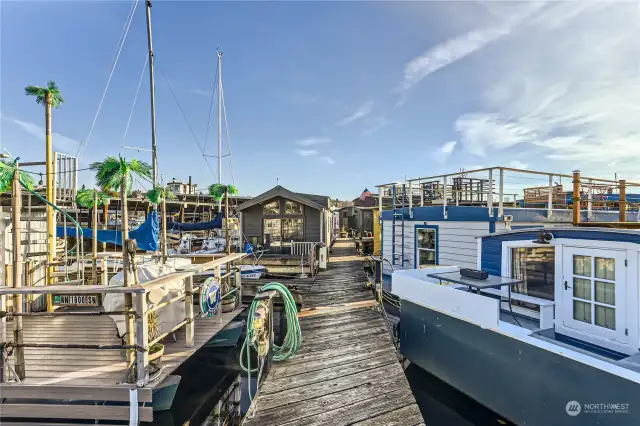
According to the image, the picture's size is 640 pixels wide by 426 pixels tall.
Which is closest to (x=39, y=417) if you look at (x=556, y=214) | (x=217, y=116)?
(x=556, y=214)

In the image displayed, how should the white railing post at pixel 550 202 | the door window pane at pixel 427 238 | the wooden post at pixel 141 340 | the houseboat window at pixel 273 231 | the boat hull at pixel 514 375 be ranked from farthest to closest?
the houseboat window at pixel 273 231 < the door window pane at pixel 427 238 < the white railing post at pixel 550 202 < the wooden post at pixel 141 340 < the boat hull at pixel 514 375

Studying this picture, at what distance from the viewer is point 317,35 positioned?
11.8 m

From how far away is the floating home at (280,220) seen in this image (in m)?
14.6

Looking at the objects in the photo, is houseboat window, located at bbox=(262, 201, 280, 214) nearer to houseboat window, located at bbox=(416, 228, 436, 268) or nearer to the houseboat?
houseboat window, located at bbox=(416, 228, 436, 268)

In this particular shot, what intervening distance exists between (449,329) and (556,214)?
6.27 m

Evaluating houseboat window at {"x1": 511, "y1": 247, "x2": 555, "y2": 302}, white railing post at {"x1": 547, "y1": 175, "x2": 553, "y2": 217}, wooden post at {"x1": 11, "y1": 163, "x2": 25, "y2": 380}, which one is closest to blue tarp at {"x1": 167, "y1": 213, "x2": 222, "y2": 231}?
wooden post at {"x1": 11, "y1": 163, "x2": 25, "y2": 380}

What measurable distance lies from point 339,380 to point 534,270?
408 centimetres

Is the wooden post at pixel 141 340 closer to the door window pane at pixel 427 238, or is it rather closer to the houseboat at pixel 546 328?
the houseboat at pixel 546 328

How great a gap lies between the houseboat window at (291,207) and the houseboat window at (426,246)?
6.37 meters

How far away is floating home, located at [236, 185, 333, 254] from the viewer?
575 inches

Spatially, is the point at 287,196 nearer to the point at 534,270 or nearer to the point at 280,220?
the point at 280,220

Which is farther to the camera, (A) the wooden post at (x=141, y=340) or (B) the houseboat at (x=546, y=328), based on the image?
(A) the wooden post at (x=141, y=340)

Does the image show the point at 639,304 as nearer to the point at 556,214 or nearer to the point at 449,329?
the point at 449,329

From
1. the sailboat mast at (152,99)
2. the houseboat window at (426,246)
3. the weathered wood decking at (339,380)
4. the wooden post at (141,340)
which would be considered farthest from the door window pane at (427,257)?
the sailboat mast at (152,99)
